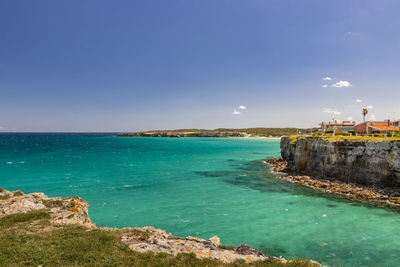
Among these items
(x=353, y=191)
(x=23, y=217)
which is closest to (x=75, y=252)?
(x=23, y=217)

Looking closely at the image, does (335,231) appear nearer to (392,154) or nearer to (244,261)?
(244,261)

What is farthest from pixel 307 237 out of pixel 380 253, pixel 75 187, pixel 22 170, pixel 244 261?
pixel 22 170

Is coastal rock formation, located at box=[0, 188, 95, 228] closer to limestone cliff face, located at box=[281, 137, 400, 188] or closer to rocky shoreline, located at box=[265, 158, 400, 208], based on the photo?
rocky shoreline, located at box=[265, 158, 400, 208]

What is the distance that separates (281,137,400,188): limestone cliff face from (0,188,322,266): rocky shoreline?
30455 mm

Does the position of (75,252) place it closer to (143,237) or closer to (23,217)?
(143,237)

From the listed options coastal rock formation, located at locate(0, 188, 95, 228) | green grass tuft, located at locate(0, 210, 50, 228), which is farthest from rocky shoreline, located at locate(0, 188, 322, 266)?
green grass tuft, located at locate(0, 210, 50, 228)

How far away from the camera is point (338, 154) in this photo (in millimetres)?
35938

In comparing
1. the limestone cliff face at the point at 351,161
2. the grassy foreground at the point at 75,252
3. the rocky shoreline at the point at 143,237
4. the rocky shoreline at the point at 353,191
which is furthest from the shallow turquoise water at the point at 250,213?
the grassy foreground at the point at 75,252

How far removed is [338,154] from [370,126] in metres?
26.1

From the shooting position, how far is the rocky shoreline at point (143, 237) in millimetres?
9023

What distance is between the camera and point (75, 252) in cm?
838

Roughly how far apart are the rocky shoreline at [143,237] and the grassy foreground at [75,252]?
1.51 feet

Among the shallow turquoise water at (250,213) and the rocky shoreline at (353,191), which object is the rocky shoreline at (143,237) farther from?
the rocky shoreline at (353,191)

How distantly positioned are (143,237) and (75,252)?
3.14 metres
